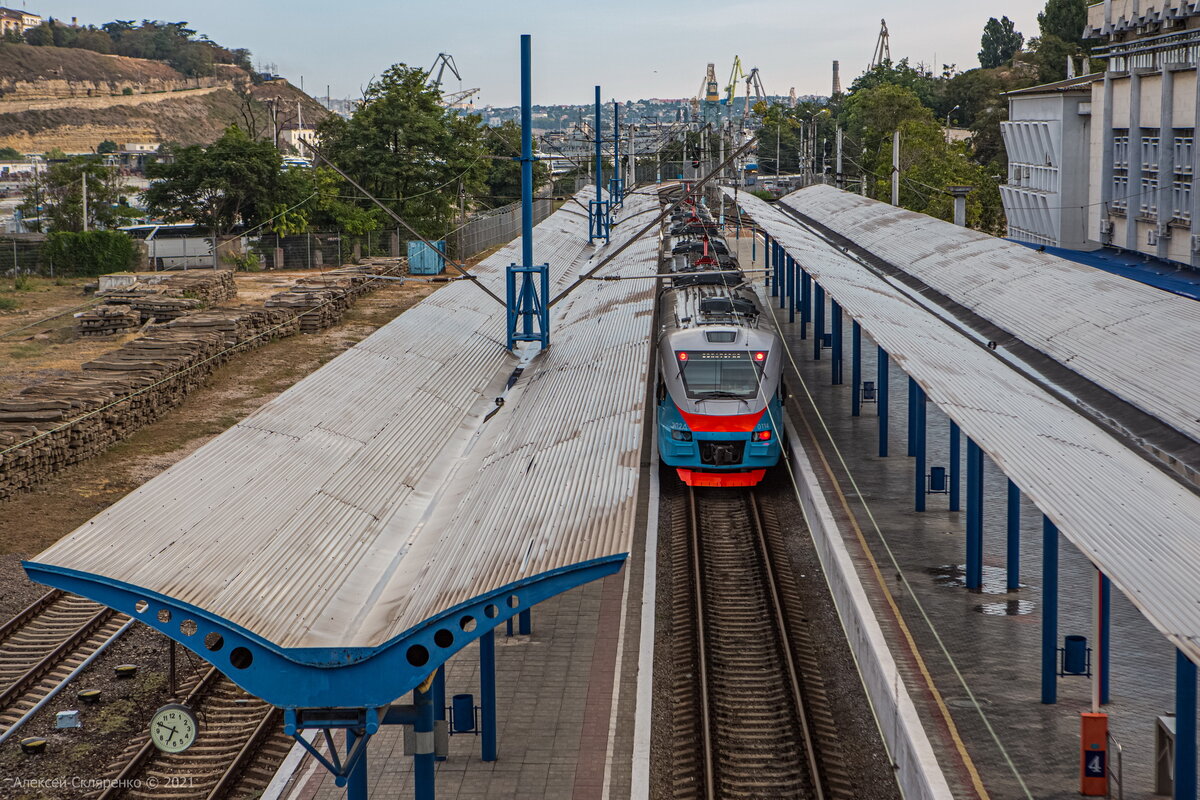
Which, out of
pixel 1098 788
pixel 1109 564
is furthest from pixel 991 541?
pixel 1109 564

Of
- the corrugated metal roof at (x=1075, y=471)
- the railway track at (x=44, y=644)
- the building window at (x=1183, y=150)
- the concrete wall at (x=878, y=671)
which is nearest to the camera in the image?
the corrugated metal roof at (x=1075, y=471)

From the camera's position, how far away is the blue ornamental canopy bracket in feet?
25.7

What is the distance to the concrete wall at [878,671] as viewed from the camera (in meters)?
10.0

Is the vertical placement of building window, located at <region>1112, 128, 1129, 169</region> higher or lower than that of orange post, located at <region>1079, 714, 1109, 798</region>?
higher

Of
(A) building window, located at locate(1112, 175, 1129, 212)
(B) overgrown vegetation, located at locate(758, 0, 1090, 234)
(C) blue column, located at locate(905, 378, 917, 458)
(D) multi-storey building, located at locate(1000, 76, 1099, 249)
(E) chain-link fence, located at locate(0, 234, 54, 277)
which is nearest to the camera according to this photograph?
(C) blue column, located at locate(905, 378, 917, 458)

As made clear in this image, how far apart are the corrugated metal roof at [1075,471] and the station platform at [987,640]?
72.5 inches

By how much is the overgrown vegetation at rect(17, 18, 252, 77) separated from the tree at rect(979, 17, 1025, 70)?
101 m

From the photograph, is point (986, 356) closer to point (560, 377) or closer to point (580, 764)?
point (560, 377)

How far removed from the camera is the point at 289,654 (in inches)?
307

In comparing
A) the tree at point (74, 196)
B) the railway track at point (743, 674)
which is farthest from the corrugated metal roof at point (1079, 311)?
the tree at point (74, 196)

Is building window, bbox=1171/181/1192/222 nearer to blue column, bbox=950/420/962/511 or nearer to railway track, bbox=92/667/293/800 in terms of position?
blue column, bbox=950/420/962/511

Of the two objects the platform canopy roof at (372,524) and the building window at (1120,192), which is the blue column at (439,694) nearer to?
the platform canopy roof at (372,524)

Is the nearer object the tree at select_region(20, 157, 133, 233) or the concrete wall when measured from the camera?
the concrete wall

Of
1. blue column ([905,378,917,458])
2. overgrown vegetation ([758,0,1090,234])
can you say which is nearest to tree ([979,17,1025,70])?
overgrown vegetation ([758,0,1090,234])
